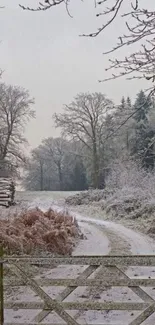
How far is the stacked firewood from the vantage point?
27.8 meters

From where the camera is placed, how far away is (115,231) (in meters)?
18.7

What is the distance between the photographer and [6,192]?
2933 cm

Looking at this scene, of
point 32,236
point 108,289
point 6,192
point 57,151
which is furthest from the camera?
point 57,151

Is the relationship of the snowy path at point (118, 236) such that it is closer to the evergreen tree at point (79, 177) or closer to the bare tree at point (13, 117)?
the bare tree at point (13, 117)

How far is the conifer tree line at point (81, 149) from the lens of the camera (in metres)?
→ 40.2

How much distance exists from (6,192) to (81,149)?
18326 mm

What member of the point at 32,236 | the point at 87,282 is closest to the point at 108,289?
the point at 87,282

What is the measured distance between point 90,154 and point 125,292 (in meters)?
37.6

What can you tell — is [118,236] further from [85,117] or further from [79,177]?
[79,177]

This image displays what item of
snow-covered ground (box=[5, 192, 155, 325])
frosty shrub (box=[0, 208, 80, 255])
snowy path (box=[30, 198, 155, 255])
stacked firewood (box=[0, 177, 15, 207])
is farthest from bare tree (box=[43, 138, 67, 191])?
frosty shrub (box=[0, 208, 80, 255])

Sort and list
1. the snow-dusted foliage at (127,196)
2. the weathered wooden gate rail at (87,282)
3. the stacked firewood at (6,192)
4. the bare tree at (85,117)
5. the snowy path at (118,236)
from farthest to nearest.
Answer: the bare tree at (85,117) < the stacked firewood at (6,192) < the snow-dusted foliage at (127,196) < the snowy path at (118,236) < the weathered wooden gate rail at (87,282)

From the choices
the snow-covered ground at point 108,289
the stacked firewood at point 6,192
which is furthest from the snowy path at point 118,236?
the stacked firewood at point 6,192

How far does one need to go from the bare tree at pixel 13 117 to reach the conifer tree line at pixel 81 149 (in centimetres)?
203

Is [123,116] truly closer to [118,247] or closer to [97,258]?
[97,258]
